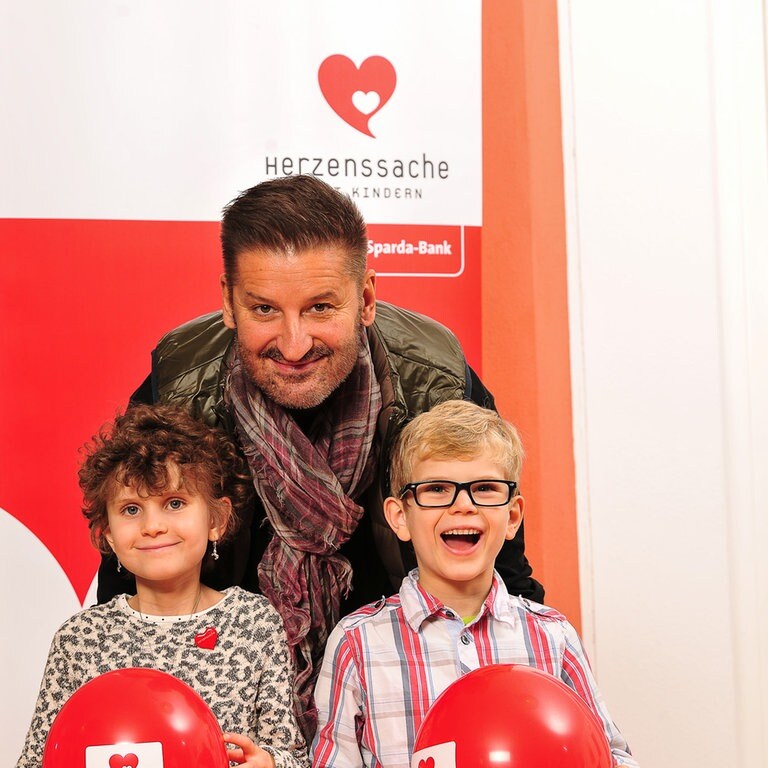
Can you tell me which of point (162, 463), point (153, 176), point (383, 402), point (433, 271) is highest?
point (153, 176)

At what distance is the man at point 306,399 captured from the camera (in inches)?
76.3

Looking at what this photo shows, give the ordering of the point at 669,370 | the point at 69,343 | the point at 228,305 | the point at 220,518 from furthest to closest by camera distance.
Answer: the point at 669,370 < the point at 69,343 < the point at 228,305 < the point at 220,518

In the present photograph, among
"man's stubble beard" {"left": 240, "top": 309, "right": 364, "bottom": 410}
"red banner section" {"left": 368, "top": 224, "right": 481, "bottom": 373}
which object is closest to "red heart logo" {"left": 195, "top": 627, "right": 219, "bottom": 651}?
"man's stubble beard" {"left": 240, "top": 309, "right": 364, "bottom": 410}

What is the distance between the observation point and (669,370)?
8.61 feet

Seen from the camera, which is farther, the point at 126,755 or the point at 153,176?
the point at 153,176

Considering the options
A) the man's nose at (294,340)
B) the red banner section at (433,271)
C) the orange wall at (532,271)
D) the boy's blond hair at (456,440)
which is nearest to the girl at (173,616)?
the man's nose at (294,340)

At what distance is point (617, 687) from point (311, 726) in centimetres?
99

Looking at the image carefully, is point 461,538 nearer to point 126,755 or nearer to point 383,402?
point 383,402

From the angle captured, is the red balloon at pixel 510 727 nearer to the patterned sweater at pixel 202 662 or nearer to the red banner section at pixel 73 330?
the patterned sweater at pixel 202 662

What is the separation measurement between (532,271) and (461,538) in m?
0.95

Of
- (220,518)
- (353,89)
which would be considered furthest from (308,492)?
(353,89)

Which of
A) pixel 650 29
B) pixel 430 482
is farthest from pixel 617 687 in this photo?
pixel 650 29

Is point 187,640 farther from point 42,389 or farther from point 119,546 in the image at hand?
point 42,389

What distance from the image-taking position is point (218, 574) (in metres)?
2.04
